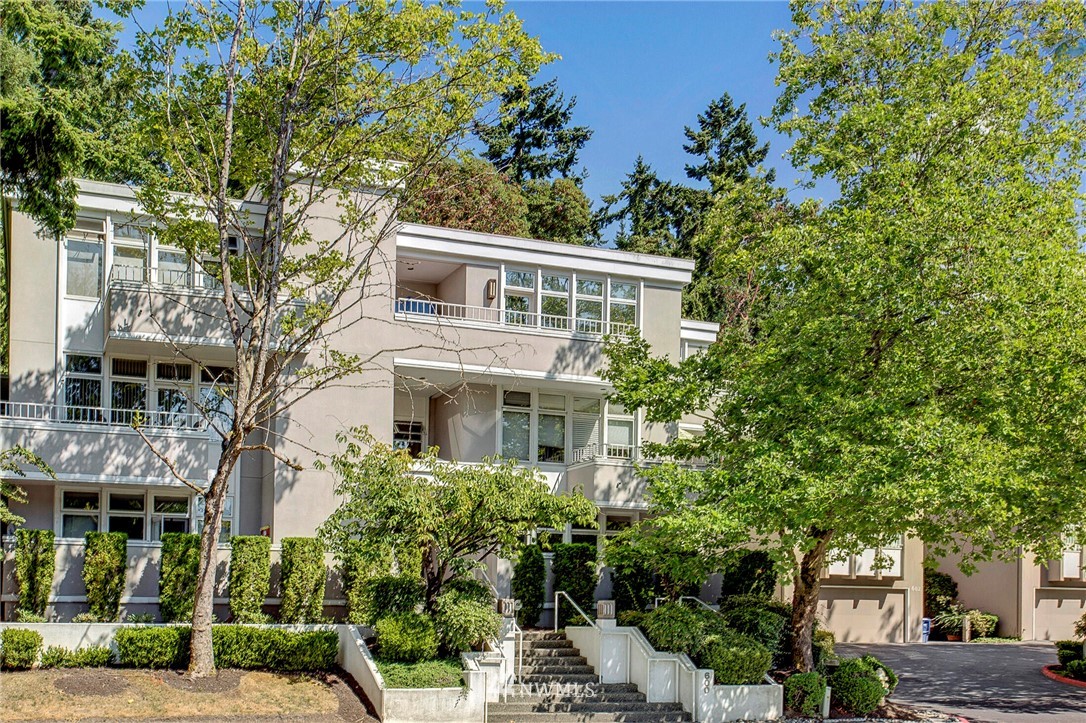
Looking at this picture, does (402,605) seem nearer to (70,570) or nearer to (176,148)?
(70,570)

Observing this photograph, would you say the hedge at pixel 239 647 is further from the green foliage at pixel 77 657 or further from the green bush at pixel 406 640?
the green bush at pixel 406 640

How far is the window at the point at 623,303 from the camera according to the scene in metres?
28.7

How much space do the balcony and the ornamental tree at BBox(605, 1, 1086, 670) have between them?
964cm

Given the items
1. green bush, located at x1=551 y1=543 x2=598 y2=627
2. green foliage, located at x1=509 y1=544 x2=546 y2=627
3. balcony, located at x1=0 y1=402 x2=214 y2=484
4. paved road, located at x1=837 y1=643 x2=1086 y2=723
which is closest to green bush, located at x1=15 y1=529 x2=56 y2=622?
balcony, located at x1=0 y1=402 x2=214 y2=484

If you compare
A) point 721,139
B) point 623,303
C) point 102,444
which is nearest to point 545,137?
point 721,139

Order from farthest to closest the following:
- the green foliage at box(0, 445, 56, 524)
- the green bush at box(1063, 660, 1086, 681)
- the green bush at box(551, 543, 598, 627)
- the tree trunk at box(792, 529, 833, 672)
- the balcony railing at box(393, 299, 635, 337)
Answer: the balcony railing at box(393, 299, 635, 337) → the green bush at box(551, 543, 598, 627) → the green bush at box(1063, 660, 1086, 681) → the tree trunk at box(792, 529, 833, 672) → the green foliage at box(0, 445, 56, 524)

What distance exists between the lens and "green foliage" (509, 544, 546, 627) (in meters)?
24.5

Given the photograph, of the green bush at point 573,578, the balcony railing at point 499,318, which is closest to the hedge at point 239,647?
the green bush at point 573,578

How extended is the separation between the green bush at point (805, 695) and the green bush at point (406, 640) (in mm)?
6894

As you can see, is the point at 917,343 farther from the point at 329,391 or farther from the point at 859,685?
the point at 329,391

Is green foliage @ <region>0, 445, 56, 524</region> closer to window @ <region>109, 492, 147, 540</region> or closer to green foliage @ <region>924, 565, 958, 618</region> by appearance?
window @ <region>109, 492, 147, 540</region>

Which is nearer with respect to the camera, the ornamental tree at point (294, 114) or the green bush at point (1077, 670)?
the ornamental tree at point (294, 114)

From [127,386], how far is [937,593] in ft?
79.8

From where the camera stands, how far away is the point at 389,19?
2094cm
